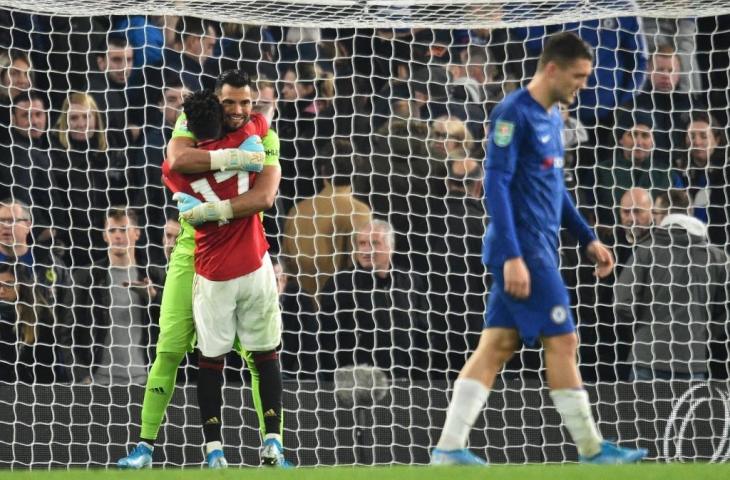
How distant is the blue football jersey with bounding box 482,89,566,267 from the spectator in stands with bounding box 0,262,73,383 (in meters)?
4.03

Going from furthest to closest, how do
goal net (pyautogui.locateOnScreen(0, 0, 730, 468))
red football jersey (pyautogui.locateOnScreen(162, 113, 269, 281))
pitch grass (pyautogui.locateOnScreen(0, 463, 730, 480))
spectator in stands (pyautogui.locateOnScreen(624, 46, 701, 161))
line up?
spectator in stands (pyautogui.locateOnScreen(624, 46, 701, 161)) → goal net (pyautogui.locateOnScreen(0, 0, 730, 468)) → red football jersey (pyautogui.locateOnScreen(162, 113, 269, 281)) → pitch grass (pyautogui.locateOnScreen(0, 463, 730, 480))

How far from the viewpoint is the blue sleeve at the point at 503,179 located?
16.1 feet

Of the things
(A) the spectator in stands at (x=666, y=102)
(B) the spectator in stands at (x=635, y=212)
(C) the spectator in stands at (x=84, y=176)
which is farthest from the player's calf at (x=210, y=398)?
(A) the spectator in stands at (x=666, y=102)

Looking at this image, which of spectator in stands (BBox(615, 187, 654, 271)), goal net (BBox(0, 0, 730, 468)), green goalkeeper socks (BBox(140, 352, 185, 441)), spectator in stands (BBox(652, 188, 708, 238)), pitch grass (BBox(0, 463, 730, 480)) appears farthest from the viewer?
spectator in stands (BBox(652, 188, 708, 238))

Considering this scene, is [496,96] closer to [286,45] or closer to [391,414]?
[286,45]

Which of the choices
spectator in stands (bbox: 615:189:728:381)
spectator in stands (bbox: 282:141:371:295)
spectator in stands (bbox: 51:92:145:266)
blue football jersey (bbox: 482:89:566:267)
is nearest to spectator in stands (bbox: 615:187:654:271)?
spectator in stands (bbox: 615:189:728:381)

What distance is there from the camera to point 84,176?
871cm

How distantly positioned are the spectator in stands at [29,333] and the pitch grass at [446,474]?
140 inches

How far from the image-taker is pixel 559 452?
26.6ft

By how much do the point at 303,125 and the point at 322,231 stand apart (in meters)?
0.84

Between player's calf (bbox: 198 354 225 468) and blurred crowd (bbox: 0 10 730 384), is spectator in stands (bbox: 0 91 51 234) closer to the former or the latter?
blurred crowd (bbox: 0 10 730 384)

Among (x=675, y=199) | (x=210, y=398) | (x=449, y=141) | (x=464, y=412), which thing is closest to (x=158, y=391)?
(x=210, y=398)

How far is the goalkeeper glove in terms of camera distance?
6266mm

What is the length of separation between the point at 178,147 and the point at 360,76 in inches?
108
